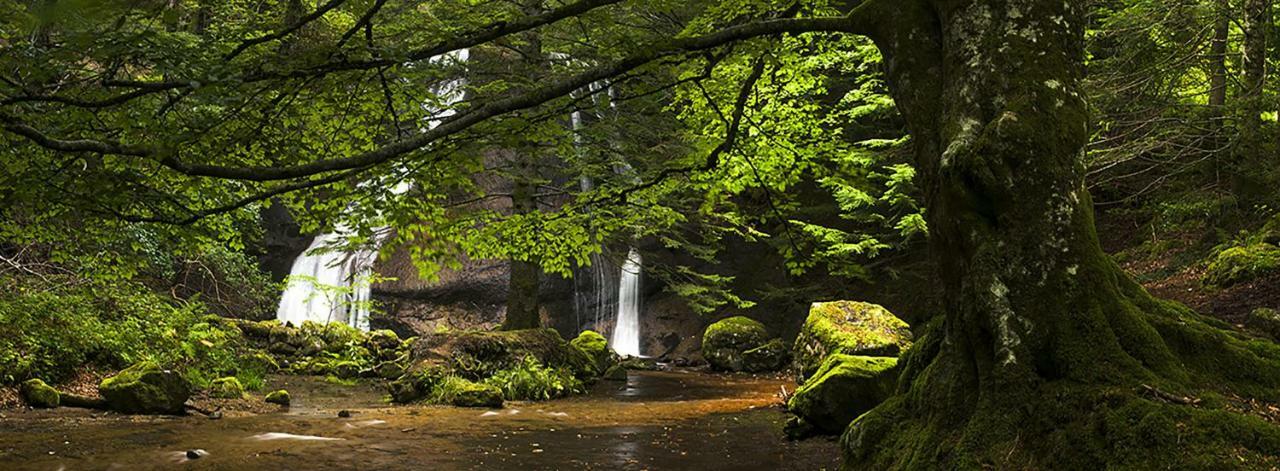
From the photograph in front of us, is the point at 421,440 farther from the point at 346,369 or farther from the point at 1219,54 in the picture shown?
the point at 1219,54

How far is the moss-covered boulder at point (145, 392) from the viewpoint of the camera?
31.8 ft

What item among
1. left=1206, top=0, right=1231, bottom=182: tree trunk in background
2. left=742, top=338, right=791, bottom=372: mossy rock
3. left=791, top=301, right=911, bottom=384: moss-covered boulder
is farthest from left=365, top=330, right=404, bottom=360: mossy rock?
left=1206, top=0, right=1231, bottom=182: tree trunk in background

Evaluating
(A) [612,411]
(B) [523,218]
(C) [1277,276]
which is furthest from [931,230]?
(C) [1277,276]

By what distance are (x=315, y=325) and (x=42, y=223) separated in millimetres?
15045

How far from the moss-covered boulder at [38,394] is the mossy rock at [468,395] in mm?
4944

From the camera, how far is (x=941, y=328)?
5.28m

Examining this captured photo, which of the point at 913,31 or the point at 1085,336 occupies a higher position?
the point at 913,31

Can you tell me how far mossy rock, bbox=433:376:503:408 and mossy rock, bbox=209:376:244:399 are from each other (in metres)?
2.86

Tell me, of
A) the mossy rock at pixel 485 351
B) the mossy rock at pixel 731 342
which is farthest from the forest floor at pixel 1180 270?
the mossy rock at pixel 485 351

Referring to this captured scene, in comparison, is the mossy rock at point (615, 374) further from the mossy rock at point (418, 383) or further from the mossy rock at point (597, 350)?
the mossy rock at point (418, 383)

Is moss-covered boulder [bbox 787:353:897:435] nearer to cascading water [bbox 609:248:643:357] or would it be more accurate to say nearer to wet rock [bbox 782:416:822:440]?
wet rock [bbox 782:416:822:440]

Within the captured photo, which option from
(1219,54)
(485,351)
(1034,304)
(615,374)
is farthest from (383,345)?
(1034,304)

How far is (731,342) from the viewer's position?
20109 millimetres

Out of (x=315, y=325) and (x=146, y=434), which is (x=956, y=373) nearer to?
(x=146, y=434)
